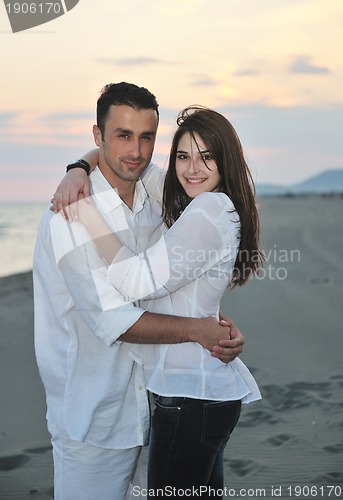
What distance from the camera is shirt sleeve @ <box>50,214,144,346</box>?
3035 millimetres

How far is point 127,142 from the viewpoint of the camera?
3.46 m

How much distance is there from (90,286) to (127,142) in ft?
2.59

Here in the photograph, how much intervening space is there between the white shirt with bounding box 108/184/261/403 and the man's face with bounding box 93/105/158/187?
0.46m

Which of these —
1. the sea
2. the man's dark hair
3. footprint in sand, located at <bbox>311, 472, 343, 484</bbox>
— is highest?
the man's dark hair

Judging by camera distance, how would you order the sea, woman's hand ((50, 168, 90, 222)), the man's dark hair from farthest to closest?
the sea
the man's dark hair
woman's hand ((50, 168, 90, 222))

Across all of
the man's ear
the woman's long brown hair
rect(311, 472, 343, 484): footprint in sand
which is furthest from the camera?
rect(311, 472, 343, 484): footprint in sand

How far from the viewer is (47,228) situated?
3.15 metres

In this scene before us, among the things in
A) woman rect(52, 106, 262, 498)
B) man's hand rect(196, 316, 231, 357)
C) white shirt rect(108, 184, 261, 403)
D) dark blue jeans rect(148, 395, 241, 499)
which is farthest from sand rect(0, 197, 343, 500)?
dark blue jeans rect(148, 395, 241, 499)

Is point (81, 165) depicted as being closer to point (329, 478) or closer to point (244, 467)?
point (244, 467)

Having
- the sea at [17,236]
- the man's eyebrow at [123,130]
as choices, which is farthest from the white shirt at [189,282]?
the sea at [17,236]

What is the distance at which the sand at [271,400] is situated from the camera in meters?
4.84

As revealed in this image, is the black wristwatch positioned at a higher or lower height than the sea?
higher

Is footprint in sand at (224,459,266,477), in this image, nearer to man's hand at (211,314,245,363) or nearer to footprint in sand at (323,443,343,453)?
footprint in sand at (323,443,343,453)

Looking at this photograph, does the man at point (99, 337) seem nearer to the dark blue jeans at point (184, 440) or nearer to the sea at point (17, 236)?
the dark blue jeans at point (184, 440)
